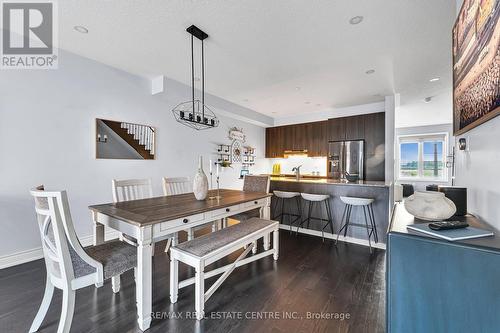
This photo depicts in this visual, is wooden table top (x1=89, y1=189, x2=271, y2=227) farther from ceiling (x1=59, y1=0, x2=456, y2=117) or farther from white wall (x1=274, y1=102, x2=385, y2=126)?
white wall (x1=274, y1=102, x2=385, y2=126)

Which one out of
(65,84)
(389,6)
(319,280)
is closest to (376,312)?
(319,280)

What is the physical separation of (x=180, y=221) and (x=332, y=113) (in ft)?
16.2

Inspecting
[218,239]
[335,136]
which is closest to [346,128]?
[335,136]

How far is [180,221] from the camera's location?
179cm

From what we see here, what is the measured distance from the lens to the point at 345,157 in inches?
196

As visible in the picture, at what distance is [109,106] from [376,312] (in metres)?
4.14

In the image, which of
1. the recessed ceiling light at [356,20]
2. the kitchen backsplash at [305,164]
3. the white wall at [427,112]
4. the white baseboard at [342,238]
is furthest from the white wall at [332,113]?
the recessed ceiling light at [356,20]

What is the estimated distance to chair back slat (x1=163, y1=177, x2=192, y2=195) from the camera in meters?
2.86

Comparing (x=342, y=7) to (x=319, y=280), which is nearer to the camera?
(x=342, y=7)

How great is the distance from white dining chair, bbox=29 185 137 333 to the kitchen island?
9.68ft

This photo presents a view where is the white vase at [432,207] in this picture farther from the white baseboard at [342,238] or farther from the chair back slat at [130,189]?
the chair back slat at [130,189]

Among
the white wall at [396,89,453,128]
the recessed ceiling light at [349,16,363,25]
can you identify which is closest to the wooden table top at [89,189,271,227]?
the recessed ceiling light at [349,16,363,25]

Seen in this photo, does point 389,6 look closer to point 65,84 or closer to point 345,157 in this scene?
point 345,157

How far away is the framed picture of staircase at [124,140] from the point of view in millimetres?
3125
